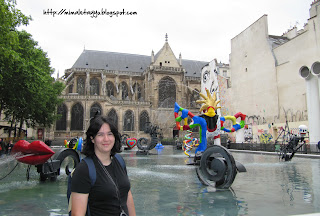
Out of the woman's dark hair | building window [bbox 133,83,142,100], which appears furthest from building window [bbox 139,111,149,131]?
the woman's dark hair

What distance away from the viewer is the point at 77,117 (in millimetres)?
40125

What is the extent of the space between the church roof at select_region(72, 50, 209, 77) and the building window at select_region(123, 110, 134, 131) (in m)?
11.9

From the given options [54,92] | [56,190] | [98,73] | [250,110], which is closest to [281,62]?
[250,110]

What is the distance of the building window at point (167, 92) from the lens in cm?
4822

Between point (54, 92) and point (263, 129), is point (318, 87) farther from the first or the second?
point (54, 92)

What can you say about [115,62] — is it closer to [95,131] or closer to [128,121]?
[128,121]

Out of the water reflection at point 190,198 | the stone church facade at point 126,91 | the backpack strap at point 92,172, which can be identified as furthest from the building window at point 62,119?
the backpack strap at point 92,172

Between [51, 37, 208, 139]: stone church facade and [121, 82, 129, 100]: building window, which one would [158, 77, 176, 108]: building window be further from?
[121, 82, 129, 100]: building window

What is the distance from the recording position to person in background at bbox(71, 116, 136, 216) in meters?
1.90

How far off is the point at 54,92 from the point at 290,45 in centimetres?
2511

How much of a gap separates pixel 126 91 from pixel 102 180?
48.1m

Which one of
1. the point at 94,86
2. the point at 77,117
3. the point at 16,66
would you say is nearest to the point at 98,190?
the point at 16,66

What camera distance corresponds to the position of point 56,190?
5.90m

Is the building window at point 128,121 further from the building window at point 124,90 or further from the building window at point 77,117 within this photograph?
the building window at point 77,117
